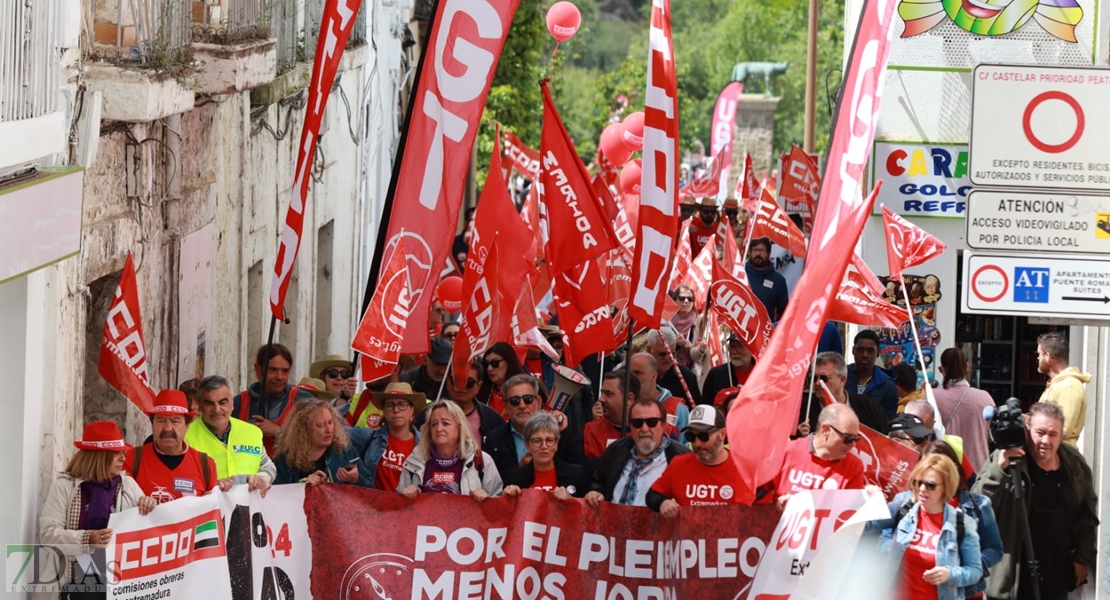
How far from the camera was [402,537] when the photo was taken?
920cm

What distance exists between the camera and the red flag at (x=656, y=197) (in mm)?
10711

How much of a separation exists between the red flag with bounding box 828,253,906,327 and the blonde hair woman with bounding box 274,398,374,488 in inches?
150

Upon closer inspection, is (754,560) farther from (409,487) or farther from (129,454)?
(129,454)

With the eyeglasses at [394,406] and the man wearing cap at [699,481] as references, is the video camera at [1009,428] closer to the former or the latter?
the man wearing cap at [699,481]

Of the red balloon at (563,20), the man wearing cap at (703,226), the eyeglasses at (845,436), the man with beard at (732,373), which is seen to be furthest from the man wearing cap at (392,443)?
the red balloon at (563,20)

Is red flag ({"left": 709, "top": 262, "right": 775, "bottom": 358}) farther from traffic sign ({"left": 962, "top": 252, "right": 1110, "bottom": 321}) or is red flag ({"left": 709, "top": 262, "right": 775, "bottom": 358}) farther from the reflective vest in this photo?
traffic sign ({"left": 962, "top": 252, "right": 1110, "bottom": 321})

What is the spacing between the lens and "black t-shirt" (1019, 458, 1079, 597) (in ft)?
31.7

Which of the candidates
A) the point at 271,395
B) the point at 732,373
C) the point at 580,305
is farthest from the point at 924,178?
the point at 271,395

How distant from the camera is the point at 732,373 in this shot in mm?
12992

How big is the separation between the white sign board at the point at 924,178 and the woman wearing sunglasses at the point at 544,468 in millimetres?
7981

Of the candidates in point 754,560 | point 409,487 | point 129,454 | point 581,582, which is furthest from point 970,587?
point 129,454

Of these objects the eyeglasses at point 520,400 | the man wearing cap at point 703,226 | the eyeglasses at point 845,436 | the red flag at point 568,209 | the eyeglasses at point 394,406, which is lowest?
the eyeglasses at point 520,400

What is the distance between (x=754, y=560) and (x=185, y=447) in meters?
2.94

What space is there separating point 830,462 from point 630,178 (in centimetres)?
1369
